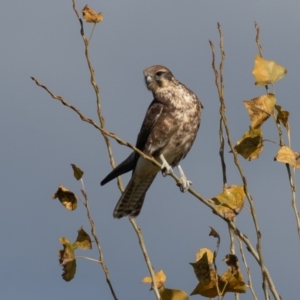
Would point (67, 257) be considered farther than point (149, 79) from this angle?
No

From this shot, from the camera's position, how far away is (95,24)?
4.47 m

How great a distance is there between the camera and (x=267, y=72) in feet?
11.3

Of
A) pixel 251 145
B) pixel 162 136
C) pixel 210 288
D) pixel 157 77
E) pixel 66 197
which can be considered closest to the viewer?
pixel 210 288

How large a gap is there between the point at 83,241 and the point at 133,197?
3.57 meters

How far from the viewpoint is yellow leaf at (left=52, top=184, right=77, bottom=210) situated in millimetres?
3770

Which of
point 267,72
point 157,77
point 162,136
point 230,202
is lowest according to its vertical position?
point 230,202

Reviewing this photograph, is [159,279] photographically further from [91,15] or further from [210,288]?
[91,15]

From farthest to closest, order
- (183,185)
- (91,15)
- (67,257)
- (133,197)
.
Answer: (133,197) → (183,185) → (91,15) → (67,257)

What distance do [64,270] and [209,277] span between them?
2.80 feet

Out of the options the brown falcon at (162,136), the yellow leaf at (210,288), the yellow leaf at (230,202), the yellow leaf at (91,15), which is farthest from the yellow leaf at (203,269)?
the brown falcon at (162,136)

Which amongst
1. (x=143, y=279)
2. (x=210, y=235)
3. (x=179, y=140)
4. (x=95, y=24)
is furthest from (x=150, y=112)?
(x=210, y=235)

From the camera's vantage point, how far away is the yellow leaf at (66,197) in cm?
377

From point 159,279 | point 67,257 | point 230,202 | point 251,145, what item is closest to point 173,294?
point 230,202

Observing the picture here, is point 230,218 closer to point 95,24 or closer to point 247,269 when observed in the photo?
point 247,269
